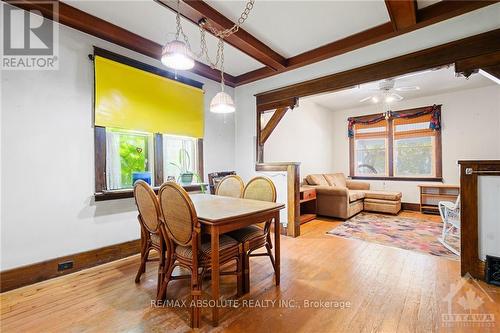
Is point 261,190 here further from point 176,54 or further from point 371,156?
point 371,156

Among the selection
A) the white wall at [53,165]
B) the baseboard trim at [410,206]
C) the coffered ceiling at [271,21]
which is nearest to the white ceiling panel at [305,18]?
the coffered ceiling at [271,21]

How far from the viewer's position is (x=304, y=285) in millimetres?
2197

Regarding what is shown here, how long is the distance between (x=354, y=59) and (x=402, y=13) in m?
0.82

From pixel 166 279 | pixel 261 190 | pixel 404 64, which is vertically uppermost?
pixel 404 64

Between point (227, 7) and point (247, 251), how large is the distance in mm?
2402

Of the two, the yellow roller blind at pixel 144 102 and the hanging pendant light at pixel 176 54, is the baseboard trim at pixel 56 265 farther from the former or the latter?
the hanging pendant light at pixel 176 54

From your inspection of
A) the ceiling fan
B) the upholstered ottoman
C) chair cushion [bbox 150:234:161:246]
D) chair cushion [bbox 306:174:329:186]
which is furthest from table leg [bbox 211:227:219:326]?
the upholstered ottoman

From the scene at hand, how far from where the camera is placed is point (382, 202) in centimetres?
529

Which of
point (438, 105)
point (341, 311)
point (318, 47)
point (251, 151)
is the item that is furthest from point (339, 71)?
point (438, 105)

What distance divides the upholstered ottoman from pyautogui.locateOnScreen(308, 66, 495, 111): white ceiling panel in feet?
7.65

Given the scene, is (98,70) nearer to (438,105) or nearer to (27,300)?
(27,300)

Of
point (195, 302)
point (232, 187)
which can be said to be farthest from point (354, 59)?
point (195, 302)

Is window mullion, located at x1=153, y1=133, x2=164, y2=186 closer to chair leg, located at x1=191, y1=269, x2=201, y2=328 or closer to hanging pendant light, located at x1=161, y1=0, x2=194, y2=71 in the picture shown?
hanging pendant light, located at x1=161, y1=0, x2=194, y2=71

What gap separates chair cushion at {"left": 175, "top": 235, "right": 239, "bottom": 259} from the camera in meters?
1.75
